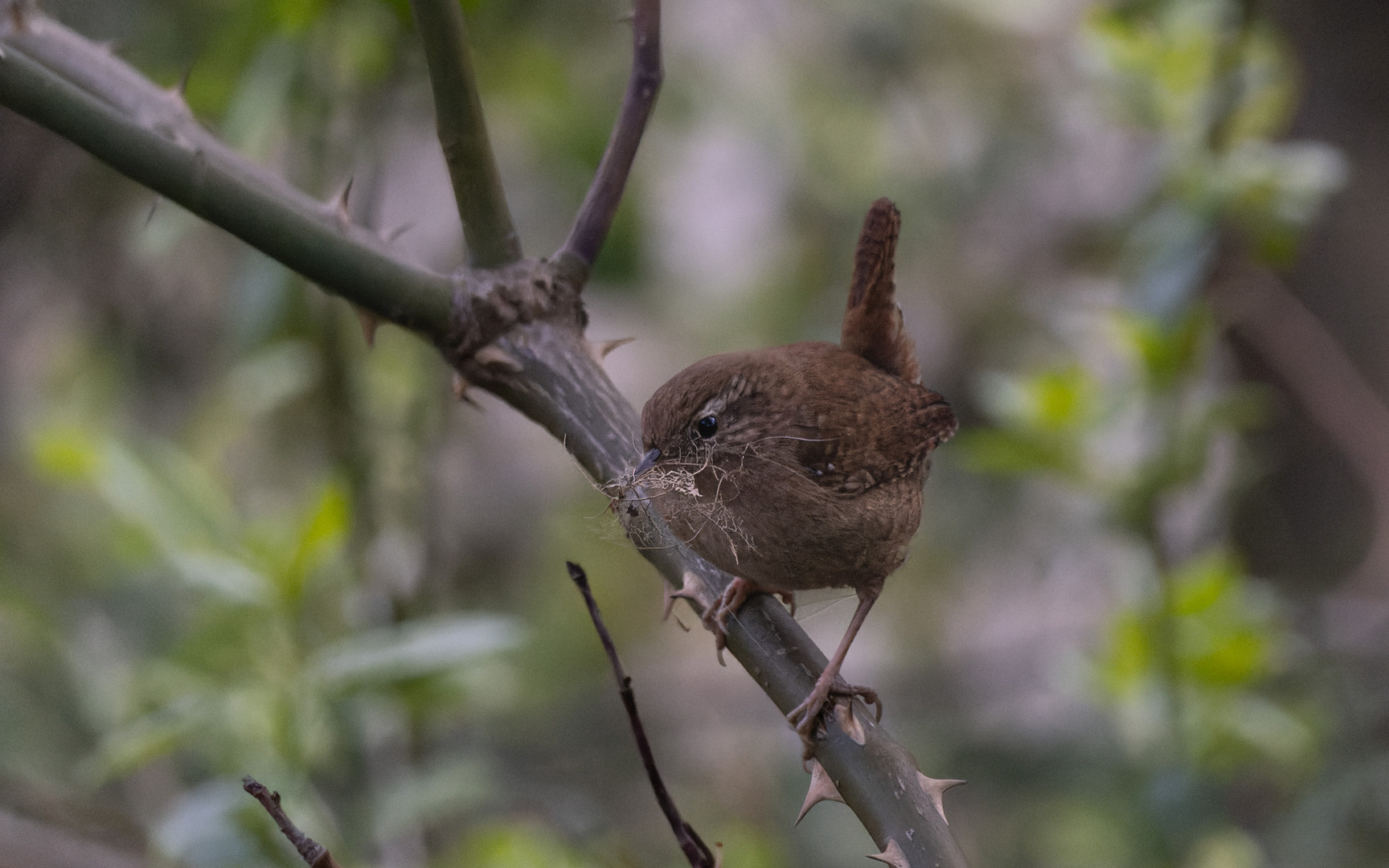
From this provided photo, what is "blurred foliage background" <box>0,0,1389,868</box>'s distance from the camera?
75.7 inches

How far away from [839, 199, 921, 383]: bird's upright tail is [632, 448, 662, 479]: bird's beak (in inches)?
19.8

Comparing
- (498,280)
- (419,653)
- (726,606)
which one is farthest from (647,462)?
(419,653)

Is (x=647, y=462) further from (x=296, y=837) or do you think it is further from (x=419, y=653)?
(x=419, y=653)

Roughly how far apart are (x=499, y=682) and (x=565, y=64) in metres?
1.49

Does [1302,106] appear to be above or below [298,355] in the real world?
above

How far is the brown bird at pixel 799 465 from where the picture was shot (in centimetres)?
92

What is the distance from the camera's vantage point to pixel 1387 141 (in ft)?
10.7

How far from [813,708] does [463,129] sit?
567mm

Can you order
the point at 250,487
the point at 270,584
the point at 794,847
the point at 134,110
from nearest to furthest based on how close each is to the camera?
1. the point at 134,110
2. the point at 270,584
3. the point at 794,847
4. the point at 250,487

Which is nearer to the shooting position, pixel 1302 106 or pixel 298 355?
pixel 298 355

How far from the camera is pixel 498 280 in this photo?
106 centimetres

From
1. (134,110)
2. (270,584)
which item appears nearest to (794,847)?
(270,584)

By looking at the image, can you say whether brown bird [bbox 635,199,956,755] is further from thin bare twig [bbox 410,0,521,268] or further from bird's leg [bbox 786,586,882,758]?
thin bare twig [bbox 410,0,521,268]

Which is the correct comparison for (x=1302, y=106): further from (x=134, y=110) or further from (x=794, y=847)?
(x=134, y=110)
